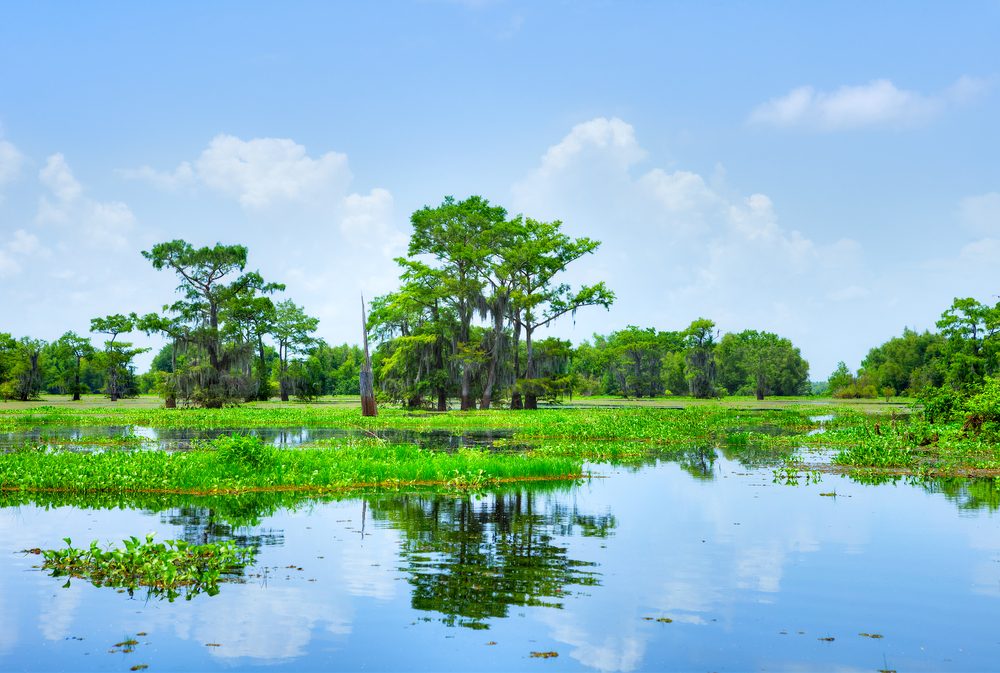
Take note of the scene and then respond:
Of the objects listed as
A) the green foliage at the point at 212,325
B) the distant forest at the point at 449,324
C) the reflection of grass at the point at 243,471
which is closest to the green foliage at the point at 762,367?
the distant forest at the point at 449,324

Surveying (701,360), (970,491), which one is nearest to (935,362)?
(701,360)

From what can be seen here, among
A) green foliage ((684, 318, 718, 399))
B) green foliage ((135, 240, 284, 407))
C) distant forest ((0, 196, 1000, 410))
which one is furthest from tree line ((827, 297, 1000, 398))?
green foliage ((135, 240, 284, 407))

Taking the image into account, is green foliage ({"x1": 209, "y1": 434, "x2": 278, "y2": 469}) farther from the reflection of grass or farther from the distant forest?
the distant forest

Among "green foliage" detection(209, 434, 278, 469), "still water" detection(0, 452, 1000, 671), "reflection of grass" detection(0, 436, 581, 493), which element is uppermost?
"green foliage" detection(209, 434, 278, 469)

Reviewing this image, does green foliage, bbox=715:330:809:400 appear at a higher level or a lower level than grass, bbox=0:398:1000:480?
higher

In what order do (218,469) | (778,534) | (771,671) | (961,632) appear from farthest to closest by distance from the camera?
(218,469) → (778,534) → (961,632) → (771,671)

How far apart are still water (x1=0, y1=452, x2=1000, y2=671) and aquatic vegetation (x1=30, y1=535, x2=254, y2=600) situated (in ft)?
1.12

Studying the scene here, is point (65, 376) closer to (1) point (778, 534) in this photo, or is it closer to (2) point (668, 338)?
(2) point (668, 338)

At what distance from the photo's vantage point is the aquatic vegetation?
12.0m

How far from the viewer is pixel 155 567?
40.1 feet

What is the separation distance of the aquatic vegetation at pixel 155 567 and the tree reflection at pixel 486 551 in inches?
112

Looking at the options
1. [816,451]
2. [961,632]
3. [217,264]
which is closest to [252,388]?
[217,264]

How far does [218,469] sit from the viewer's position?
22.2 meters

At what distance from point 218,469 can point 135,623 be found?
1227 cm
